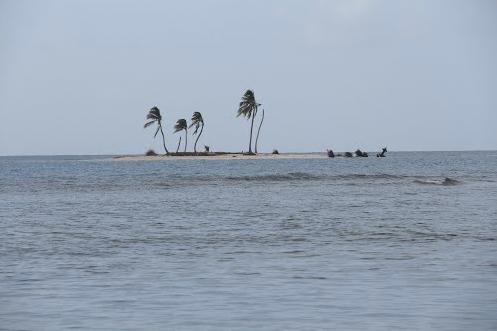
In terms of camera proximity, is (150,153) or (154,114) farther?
(150,153)

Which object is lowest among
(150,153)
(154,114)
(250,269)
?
(250,269)

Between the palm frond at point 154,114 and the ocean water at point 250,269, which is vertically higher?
the palm frond at point 154,114

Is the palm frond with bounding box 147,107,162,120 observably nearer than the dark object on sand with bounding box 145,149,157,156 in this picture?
Yes

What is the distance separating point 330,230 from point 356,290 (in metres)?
9.17

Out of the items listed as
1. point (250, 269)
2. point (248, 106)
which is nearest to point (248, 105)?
point (248, 106)

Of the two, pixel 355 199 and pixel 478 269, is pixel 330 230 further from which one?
pixel 355 199

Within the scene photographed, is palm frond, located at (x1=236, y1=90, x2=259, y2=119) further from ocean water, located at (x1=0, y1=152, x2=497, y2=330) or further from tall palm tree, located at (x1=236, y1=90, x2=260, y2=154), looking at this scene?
ocean water, located at (x1=0, y1=152, x2=497, y2=330)

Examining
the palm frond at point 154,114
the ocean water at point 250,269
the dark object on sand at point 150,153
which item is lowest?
the ocean water at point 250,269

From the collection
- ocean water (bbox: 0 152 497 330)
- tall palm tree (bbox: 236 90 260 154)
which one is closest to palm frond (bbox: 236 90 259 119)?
tall palm tree (bbox: 236 90 260 154)

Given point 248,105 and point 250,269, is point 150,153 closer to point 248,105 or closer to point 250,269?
point 248,105

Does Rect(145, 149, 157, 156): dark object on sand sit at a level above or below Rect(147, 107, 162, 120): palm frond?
below

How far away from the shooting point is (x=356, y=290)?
11.2 m

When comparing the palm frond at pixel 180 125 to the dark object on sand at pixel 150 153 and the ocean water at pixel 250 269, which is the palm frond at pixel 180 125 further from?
the ocean water at pixel 250 269

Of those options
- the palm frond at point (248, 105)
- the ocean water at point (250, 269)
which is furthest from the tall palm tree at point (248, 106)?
the ocean water at point (250, 269)
